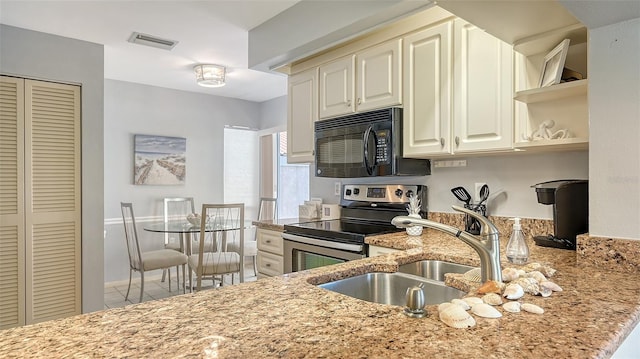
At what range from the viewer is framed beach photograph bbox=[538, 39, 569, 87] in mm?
1614

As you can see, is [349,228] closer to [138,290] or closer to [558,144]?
[558,144]

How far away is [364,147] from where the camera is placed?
254 centimetres

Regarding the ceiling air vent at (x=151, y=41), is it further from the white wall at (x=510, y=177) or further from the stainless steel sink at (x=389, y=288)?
the stainless steel sink at (x=389, y=288)

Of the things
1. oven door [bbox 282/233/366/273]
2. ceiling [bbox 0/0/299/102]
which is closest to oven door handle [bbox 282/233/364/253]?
oven door [bbox 282/233/366/273]

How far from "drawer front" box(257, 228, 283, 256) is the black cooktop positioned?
0.65ft

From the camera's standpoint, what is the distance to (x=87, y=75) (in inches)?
125

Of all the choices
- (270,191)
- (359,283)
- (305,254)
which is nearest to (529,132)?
(359,283)

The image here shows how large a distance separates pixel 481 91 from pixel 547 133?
0.41 metres

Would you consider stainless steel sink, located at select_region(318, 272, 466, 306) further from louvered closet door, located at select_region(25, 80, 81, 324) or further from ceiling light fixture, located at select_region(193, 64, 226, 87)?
ceiling light fixture, located at select_region(193, 64, 226, 87)

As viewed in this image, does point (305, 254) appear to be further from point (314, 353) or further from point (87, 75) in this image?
point (87, 75)

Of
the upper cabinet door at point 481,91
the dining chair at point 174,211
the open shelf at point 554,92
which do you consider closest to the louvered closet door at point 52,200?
the dining chair at point 174,211

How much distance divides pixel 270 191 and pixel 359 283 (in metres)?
4.05

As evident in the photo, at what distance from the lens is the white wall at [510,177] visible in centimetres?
204

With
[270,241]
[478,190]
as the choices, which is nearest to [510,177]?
[478,190]
